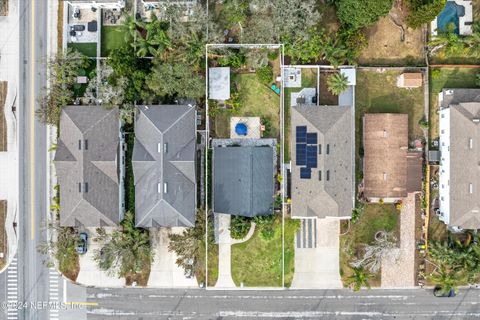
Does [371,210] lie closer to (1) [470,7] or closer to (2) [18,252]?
(1) [470,7]

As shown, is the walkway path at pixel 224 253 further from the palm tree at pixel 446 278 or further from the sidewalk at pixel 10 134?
the sidewalk at pixel 10 134

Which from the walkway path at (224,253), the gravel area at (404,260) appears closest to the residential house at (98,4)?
the walkway path at (224,253)

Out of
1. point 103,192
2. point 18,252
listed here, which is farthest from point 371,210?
point 18,252

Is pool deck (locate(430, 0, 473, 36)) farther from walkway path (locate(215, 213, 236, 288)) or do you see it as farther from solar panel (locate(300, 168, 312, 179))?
walkway path (locate(215, 213, 236, 288))

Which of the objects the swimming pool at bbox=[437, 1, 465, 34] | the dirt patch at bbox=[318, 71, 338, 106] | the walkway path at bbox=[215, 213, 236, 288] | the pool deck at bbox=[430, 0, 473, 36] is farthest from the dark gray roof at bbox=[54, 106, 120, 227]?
the swimming pool at bbox=[437, 1, 465, 34]

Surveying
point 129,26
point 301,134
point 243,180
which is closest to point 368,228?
point 301,134

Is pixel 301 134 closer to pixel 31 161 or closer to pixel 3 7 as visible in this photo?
pixel 31 161
